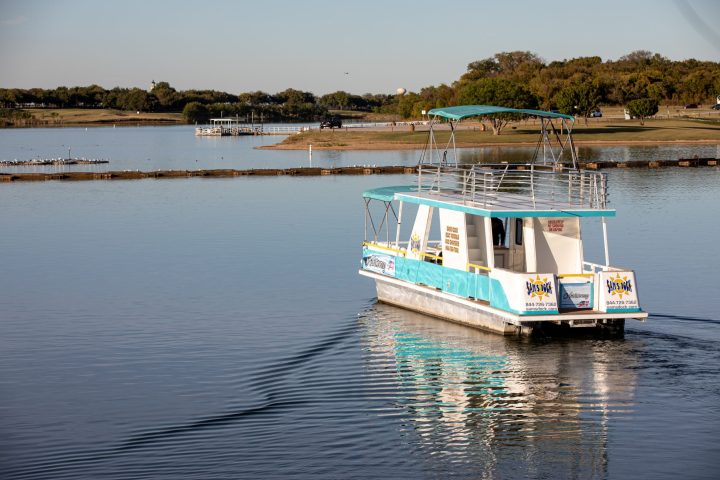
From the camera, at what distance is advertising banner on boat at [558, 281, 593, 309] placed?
102 feet

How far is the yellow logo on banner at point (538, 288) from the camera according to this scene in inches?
1197

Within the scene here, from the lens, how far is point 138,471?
22141mm

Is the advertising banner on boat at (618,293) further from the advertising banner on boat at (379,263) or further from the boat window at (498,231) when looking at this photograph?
the advertising banner on boat at (379,263)

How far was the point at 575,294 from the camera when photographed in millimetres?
31078

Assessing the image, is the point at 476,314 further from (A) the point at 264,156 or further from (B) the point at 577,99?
(B) the point at 577,99

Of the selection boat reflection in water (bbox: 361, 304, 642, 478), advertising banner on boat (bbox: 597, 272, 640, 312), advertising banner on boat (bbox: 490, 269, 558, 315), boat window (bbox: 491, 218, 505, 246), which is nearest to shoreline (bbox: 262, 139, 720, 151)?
boat window (bbox: 491, 218, 505, 246)

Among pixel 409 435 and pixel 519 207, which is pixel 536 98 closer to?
pixel 519 207

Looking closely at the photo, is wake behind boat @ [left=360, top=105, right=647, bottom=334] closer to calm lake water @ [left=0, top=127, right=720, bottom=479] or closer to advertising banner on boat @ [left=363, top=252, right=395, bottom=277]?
advertising banner on boat @ [left=363, top=252, right=395, bottom=277]

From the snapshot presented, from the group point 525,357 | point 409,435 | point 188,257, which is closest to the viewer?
point 409,435

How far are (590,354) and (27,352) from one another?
54.7ft

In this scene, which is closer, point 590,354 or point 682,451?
point 682,451

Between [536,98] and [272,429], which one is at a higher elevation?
[536,98]

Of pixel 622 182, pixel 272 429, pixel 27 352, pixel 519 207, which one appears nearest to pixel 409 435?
pixel 272 429

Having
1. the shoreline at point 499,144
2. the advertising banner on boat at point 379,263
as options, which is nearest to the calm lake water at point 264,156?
the shoreline at point 499,144
